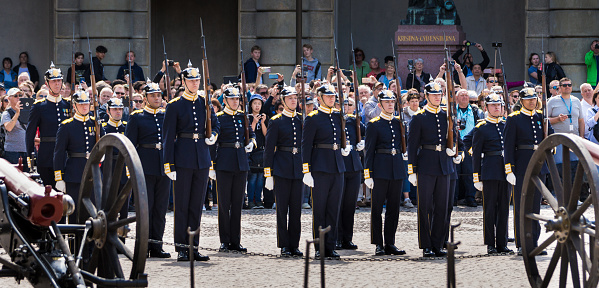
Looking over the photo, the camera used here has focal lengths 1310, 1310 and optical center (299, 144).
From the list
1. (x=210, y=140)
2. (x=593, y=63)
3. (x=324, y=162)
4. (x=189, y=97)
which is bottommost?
(x=324, y=162)

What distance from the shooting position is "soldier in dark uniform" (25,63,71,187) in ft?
43.1

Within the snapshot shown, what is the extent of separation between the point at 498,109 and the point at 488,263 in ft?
6.27

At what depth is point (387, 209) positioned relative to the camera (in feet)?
42.5

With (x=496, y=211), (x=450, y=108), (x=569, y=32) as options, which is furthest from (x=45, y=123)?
(x=569, y=32)

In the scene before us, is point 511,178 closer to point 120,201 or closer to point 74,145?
point 74,145

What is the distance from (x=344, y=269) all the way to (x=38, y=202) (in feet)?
13.9

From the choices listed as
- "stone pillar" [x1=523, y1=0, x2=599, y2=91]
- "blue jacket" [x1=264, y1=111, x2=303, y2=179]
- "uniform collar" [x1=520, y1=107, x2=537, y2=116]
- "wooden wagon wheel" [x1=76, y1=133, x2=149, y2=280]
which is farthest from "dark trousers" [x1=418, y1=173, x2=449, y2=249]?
"stone pillar" [x1=523, y1=0, x2=599, y2=91]

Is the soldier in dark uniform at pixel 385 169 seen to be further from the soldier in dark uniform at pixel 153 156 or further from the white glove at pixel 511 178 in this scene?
the soldier in dark uniform at pixel 153 156

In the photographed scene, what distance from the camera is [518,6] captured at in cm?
2475

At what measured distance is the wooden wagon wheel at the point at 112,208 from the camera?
7.89 meters

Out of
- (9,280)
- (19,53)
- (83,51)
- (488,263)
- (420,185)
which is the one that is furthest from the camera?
(19,53)

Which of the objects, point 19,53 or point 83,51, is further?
point 19,53

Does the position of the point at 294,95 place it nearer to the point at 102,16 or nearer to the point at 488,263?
the point at 488,263

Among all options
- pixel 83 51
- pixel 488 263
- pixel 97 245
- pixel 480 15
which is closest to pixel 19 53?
pixel 83 51
